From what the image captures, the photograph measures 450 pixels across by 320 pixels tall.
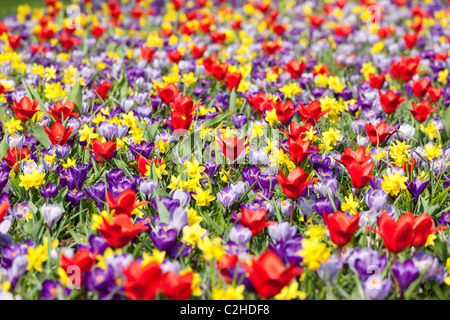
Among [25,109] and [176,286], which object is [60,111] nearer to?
[25,109]

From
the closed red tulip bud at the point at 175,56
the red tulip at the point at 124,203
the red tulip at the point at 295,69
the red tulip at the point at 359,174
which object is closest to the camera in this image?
the red tulip at the point at 124,203

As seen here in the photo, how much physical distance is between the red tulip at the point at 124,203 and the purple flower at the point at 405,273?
1073 millimetres

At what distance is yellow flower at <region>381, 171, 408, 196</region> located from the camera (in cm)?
246

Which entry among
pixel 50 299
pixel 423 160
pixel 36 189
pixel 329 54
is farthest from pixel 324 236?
pixel 329 54

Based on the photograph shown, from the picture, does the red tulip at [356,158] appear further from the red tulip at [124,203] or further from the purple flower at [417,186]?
the red tulip at [124,203]

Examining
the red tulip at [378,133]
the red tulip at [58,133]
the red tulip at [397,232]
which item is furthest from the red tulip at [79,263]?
the red tulip at [378,133]

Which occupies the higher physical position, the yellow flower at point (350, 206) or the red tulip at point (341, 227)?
the yellow flower at point (350, 206)

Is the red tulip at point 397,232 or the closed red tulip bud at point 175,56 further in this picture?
the closed red tulip bud at point 175,56

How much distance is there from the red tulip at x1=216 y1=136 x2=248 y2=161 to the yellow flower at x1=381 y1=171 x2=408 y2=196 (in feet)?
2.62

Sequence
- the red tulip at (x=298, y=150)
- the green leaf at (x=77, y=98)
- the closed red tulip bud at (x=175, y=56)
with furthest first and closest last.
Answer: the closed red tulip bud at (x=175, y=56) < the green leaf at (x=77, y=98) < the red tulip at (x=298, y=150)

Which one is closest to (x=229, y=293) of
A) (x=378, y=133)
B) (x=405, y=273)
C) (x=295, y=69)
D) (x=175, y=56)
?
(x=405, y=273)

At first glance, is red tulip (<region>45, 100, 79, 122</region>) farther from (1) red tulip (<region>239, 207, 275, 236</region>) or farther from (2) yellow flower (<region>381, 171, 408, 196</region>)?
(2) yellow flower (<region>381, 171, 408, 196</region>)

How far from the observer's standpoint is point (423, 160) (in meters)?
2.80

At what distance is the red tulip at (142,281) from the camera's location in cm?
162
